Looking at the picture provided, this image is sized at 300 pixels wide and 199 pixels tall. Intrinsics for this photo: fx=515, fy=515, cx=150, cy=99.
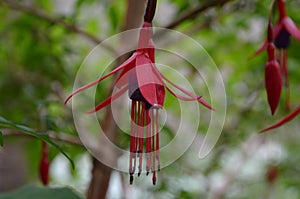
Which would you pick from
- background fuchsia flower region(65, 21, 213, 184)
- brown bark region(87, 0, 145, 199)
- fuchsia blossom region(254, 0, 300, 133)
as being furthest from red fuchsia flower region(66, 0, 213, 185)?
brown bark region(87, 0, 145, 199)

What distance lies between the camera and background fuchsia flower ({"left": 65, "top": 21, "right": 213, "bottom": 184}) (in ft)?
1.67

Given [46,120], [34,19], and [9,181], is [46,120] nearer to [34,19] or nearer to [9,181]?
[34,19]

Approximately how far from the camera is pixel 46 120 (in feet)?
2.41

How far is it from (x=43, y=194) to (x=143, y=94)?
27 cm

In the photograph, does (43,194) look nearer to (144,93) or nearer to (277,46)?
(144,93)

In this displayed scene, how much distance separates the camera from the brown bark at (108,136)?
886 millimetres

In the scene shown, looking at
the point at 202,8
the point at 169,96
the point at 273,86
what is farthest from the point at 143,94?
the point at 169,96

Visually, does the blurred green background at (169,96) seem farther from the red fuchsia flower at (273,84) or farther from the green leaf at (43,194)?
the red fuchsia flower at (273,84)

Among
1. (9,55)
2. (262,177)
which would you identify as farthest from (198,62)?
(9,55)

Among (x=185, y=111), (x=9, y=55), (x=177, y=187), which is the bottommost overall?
(x=177, y=187)

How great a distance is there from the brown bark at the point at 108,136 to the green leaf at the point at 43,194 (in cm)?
18

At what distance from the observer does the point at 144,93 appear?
1.65ft

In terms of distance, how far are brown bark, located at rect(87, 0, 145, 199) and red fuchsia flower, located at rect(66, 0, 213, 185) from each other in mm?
333

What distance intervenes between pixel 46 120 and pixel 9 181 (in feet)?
2.67
